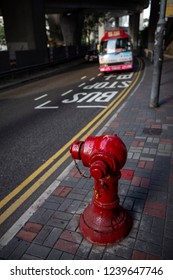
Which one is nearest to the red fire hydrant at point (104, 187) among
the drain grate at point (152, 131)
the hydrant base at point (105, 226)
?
the hydrant base at point (105, 226)

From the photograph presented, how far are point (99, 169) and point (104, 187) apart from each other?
1.29 ft

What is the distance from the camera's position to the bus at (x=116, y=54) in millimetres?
16938

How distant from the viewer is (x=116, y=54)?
17.0 meters

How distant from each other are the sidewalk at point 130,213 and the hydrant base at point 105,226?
70 millimetres

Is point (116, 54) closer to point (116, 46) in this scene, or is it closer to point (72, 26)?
point (116, 46)

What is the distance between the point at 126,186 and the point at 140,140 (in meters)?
1.96

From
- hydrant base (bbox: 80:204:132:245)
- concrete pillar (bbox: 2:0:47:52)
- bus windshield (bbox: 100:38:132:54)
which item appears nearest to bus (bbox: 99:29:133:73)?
bus windshield (bbox: 100:38:132:54)

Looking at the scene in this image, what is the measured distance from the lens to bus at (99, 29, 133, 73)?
16938 millimetres

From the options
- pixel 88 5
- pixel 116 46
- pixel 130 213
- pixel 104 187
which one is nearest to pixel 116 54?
pixel 116 46

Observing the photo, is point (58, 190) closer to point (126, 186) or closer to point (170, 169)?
point (126, 186)

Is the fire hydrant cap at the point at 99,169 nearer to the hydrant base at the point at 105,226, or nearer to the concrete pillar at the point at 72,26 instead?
the hydrant base at the point at 105,226

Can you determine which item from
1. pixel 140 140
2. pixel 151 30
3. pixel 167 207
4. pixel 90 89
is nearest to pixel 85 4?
pixel 151 30

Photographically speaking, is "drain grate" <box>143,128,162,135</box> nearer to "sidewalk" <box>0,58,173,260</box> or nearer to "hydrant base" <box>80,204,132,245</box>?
"sidewalk" <box>0,58,173,260</box>

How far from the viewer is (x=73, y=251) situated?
2.95 metres
